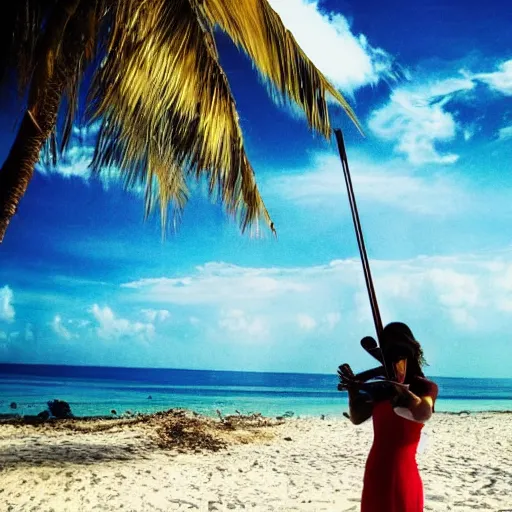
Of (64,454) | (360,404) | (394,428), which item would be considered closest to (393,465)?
(394,428)

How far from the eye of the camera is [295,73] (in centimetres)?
508

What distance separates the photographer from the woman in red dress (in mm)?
2229

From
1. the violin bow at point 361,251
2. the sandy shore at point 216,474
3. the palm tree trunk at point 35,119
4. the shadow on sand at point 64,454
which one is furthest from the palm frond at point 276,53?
the shadow on sand at point 64,454

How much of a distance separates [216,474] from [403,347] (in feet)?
17.2

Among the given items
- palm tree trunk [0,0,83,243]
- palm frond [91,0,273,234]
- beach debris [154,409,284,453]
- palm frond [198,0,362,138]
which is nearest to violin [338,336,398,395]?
Result: palm tree trunk [0,0,83,243]

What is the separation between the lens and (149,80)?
15.6 feet

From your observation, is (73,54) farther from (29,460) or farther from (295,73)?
(29,460)

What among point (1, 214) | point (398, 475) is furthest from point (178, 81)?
point (398, 475)

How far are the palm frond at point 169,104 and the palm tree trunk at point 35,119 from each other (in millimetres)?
A: 477

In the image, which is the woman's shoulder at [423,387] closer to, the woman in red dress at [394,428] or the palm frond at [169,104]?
the woman in red dress at [394,428]

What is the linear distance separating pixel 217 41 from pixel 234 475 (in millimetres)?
5000

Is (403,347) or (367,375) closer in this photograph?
(403,347)

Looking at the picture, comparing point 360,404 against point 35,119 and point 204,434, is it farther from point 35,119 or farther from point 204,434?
point 204,434

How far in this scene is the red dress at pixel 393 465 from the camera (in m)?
2.32
